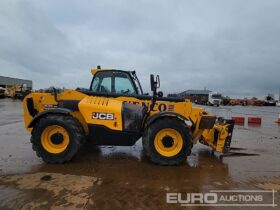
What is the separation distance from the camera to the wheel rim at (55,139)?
566 centimetres

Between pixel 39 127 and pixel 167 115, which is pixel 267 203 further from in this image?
pixel 39 127

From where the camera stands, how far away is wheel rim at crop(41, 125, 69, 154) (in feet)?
18.6

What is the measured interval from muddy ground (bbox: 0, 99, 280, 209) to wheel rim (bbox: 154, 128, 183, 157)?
0.37 meters

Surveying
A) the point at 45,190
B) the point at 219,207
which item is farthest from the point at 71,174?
the point at 219,207

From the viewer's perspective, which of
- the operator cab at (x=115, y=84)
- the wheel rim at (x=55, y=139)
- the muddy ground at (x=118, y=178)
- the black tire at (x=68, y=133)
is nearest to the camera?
the muddy ground at (x=118, y=178)

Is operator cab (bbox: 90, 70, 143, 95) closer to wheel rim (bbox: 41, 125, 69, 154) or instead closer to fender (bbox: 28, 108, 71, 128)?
fender (bbox: 28, 108, 71, 128)

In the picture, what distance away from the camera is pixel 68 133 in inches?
220

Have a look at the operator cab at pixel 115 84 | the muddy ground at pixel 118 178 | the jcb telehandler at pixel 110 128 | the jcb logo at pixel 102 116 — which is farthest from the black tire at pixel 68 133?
the operator cab at pixel 115 84

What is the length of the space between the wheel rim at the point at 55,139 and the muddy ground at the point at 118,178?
0.40m

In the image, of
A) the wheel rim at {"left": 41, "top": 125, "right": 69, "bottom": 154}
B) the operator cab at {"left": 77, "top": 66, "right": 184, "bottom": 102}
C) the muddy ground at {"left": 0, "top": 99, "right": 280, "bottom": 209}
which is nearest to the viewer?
the muddy ground at {"left": 0, "top": 99, "right": 280, "bottom": 209}

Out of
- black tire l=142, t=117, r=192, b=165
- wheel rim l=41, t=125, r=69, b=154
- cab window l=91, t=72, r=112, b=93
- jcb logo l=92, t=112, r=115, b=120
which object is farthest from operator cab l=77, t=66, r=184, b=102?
wheel rim l=41, t=125, r=69, b=154

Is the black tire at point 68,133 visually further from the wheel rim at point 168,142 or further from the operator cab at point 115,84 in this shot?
the wheel rim at point 168,142

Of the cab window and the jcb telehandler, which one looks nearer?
the jcb telehandler

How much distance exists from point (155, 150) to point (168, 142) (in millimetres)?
352
